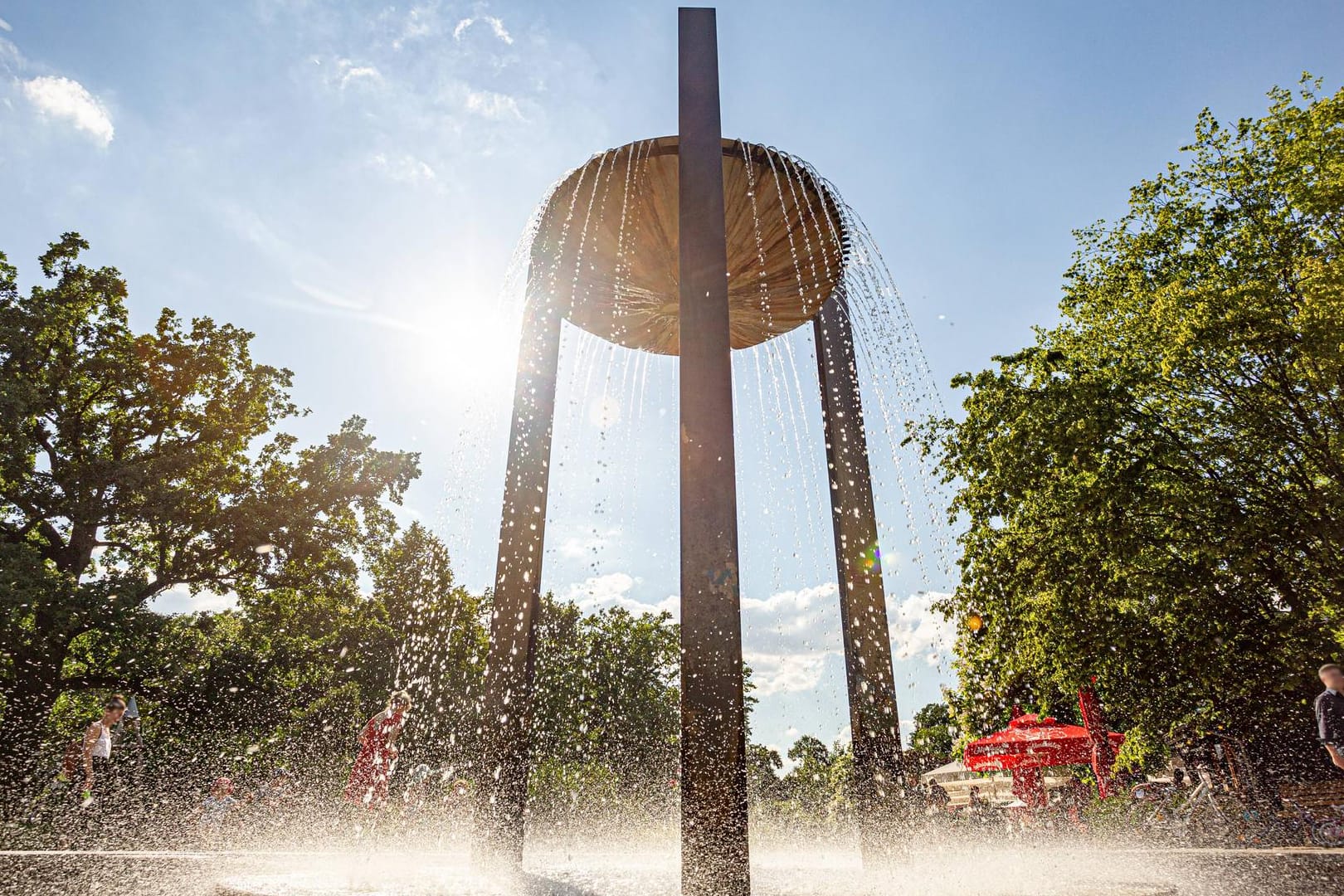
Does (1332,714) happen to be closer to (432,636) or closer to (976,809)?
(976,809)

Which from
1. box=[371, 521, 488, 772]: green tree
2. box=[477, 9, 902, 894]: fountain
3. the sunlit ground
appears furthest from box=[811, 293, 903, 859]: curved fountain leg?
box=[371, 521, 488, 772]: green tree

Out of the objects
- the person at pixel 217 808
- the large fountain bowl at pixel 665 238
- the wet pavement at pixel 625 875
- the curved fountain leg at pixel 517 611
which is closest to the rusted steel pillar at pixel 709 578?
the wet pavement at pixel 625 875

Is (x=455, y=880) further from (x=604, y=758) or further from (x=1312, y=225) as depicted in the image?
(x=604, y=758)

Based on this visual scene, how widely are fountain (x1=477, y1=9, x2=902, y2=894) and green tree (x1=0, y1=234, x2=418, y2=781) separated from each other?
50.4ft

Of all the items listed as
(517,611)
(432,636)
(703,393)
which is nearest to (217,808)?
(517,611)

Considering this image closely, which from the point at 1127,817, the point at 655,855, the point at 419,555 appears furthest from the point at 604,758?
the point at 655,855

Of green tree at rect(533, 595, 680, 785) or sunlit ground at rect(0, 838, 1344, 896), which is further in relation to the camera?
green tree at rect(533, 595, 680, 785)

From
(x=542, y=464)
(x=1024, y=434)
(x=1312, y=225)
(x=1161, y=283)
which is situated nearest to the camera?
(x=542, y=464)

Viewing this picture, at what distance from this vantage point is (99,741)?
8.56 metres

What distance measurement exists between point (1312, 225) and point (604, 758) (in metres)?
30.5

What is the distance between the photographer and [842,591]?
660 cm

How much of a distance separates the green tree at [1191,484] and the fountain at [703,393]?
5441 millimetres

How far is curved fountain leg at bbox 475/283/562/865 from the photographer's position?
5.93m

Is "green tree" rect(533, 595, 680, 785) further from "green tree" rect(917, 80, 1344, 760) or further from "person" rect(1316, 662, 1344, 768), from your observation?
"person" rect(1316, 662, 1344, 768)
